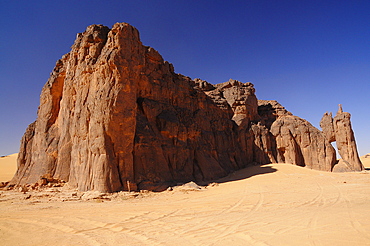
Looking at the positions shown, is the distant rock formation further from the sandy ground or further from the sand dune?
the sand dune

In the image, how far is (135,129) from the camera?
56.0ft

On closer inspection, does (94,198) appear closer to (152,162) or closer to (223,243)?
(152,162)

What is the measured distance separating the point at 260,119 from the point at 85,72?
24793 millimetres

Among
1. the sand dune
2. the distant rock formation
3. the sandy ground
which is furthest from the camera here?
the sand dune

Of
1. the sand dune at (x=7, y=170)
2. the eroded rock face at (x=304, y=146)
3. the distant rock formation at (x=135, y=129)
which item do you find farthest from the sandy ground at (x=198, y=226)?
the sand dune at (x=7, y=170)

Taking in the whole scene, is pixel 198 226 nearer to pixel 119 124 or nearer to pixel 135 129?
pixel 119 124

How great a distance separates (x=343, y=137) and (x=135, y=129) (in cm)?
2829

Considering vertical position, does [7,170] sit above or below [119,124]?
below

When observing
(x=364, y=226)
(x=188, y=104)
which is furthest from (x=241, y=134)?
(x=364, y=226)

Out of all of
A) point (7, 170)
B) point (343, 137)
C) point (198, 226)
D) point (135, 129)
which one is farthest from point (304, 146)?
point (7, 170)

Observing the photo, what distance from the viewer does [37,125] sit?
23.3 m

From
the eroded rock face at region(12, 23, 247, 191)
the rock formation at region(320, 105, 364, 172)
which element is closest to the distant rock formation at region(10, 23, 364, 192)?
the eroded rock face at region(12, 23, 247, 191)

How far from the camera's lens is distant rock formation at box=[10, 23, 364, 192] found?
1548cm

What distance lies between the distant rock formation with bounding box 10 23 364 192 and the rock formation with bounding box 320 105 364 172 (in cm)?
168
